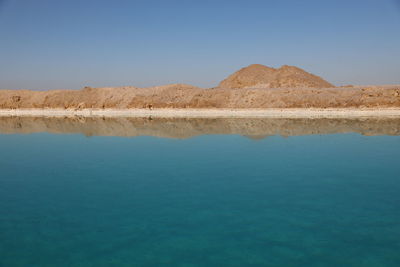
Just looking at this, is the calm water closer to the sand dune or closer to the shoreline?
the shoreline

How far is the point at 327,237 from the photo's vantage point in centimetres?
690

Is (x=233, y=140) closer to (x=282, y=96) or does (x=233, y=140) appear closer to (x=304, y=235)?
(x=304, y=235)

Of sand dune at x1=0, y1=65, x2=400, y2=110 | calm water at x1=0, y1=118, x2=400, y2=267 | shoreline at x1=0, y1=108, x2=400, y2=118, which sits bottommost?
calm water at x1=0, y1=118, x2=400, y2=267

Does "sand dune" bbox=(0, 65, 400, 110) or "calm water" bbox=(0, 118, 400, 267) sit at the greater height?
"sand dune" bbox=(0, 65, 400, 110)

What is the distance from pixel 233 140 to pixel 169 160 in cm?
734

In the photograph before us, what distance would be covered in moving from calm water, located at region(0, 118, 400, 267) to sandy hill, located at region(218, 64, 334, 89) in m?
56.8

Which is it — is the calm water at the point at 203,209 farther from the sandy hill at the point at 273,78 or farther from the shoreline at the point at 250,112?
the sandy hill at the point at 273,78

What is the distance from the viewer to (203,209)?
28.7 feet

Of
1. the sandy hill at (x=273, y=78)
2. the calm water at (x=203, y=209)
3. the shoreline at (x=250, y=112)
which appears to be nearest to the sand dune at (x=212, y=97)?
the sandy hill at (x=273, y=78)

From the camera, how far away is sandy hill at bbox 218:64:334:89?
244ft

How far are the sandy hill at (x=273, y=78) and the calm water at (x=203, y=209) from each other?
186 feet

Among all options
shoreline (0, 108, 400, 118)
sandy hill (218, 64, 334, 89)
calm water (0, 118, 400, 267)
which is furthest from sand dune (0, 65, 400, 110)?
calm water (0, 118, 400, 267)

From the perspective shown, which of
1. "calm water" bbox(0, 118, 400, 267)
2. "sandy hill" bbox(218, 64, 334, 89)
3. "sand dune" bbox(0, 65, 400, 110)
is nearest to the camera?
"calm water" bbox(0, 118, 400, 267)

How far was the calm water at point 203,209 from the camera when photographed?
20.8 feet
